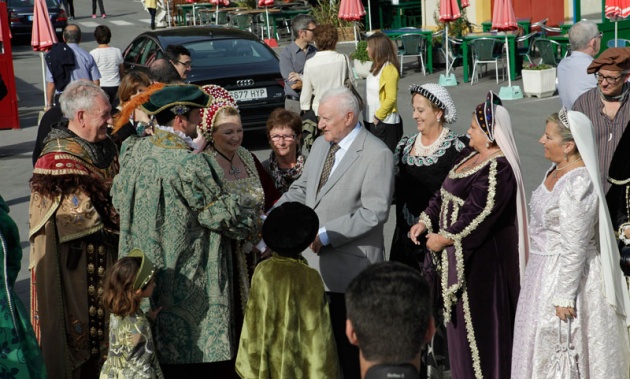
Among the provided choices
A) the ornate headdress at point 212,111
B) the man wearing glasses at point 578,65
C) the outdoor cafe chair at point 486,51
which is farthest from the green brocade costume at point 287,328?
the outdoor cafe chair at point 486,51

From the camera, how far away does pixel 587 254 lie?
5172 mm

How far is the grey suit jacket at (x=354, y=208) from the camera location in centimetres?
530

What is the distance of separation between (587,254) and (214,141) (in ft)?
7.39

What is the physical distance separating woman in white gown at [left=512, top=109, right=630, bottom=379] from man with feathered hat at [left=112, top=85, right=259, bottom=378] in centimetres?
160

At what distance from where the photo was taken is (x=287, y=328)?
4.63 m

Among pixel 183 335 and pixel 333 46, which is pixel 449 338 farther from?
pixel 333 46

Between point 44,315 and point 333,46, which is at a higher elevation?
point 333,46

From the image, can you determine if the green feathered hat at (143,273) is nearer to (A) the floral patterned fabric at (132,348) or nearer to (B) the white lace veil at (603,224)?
(A) the floral patterned fabric at (132,348)

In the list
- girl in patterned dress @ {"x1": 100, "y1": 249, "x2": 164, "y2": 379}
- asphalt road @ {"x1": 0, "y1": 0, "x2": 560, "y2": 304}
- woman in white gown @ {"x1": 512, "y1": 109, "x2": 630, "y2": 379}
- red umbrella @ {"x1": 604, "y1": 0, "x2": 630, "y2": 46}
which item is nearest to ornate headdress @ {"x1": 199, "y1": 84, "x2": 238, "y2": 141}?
girl in patterned dress @ {"x1": 100, "y1": 249, "x2": 164, "y2": 379}

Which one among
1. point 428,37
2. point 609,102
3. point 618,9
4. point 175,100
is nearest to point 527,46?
point 428,37

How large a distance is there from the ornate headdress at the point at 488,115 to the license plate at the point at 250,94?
8336 millimetres

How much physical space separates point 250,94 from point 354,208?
8194 millimetres

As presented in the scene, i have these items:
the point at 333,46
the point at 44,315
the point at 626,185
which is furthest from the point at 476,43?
the point at 44,315

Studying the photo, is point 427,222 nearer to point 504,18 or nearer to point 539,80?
point 539,80
